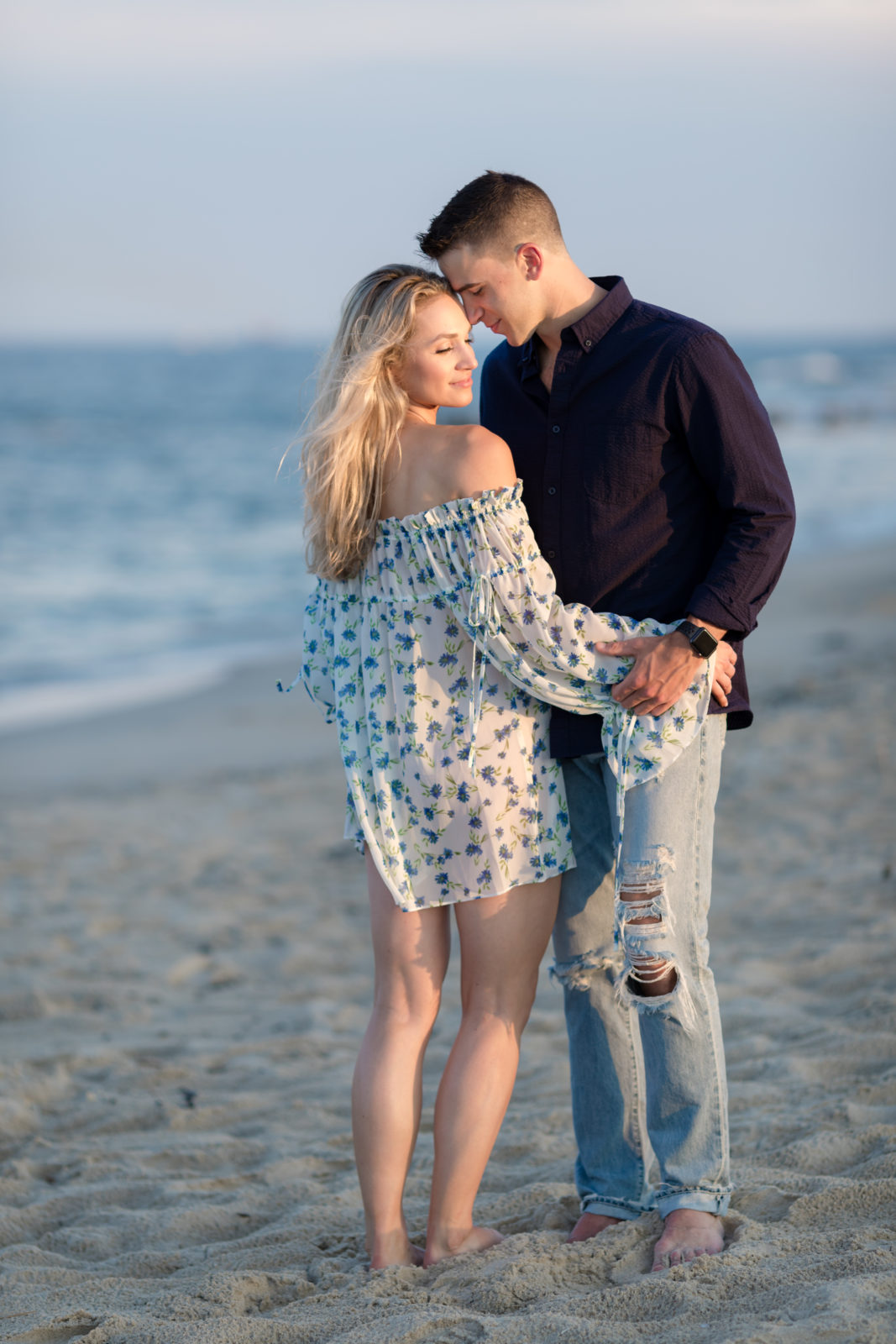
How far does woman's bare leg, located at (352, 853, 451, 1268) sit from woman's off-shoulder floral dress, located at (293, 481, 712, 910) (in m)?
0.09

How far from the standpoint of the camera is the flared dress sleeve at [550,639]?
2340 millimetres

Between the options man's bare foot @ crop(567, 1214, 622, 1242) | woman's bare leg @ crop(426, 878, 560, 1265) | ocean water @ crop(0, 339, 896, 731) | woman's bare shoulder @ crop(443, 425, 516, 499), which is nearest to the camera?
woman's bare shoulder @ crop(443, 425, 516, 499)

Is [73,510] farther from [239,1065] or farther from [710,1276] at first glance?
[710,1276]

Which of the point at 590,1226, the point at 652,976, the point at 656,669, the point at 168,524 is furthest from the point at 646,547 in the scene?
the point at 168,524

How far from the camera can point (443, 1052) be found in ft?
12.5

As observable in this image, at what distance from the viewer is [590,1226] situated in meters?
2.62

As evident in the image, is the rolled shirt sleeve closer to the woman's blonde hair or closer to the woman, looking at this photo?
the woman

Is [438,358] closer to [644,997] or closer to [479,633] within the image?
[479,633]

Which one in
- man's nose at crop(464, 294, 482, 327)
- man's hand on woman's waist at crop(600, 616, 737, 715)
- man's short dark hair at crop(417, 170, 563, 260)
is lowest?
man's hand on woman's waist at crop(600, 616, 737, 715)

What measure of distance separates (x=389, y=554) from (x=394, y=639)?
16 cm

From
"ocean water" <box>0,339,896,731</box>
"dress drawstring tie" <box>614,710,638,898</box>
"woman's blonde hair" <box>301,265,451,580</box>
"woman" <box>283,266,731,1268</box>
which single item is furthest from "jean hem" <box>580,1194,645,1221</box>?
"ocean water" <box>0,339,896,731</box>

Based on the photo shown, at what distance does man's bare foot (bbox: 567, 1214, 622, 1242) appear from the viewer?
2.60 meters

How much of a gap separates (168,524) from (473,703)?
55.9 ft

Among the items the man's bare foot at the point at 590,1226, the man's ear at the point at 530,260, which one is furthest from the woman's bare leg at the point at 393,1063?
the man's ear at the point at 530,260
